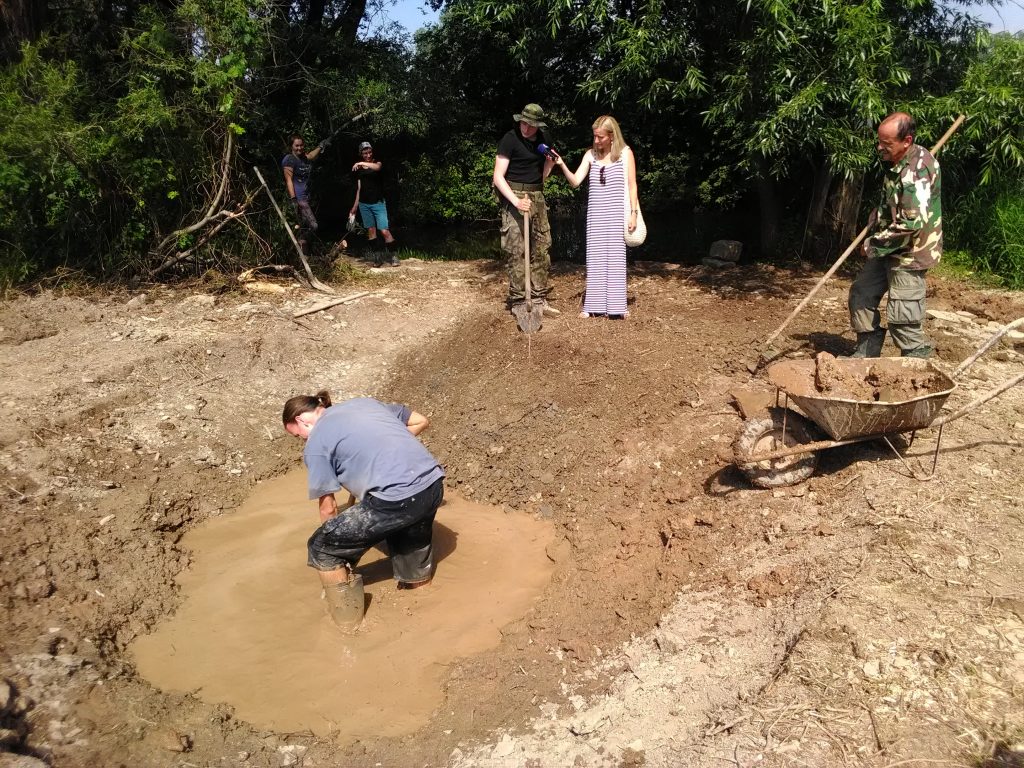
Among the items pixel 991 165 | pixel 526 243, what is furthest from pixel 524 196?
pixel 991 165

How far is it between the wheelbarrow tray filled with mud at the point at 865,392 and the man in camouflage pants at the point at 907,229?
49 cm

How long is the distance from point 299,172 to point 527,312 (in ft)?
13.8

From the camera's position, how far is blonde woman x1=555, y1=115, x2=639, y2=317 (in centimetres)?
646

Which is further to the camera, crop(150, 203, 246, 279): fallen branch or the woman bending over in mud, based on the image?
crop(150, 203, 246, 279): fallen branch

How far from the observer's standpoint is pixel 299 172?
9.17 meters

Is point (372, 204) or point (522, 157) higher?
point (522, 157)

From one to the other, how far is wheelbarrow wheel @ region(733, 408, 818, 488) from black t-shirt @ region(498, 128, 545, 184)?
10.8 feet

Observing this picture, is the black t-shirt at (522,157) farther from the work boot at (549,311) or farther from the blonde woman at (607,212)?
the work boot at (549,311)

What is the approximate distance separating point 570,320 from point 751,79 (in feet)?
9.01

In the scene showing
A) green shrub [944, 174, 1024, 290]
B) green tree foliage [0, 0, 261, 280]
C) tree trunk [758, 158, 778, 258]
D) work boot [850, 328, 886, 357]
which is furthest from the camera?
tree trunk [758, 158, 778, 258]

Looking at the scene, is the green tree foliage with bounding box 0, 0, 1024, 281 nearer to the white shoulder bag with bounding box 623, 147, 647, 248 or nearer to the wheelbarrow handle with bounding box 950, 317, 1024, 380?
the white shoulder bag with bounding box 623, 147, 647, 248

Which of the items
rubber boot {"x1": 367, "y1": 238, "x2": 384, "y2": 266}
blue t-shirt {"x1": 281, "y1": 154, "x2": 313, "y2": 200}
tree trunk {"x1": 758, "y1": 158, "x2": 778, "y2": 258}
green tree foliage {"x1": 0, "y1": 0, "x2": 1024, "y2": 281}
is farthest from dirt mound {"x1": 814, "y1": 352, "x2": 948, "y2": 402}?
rubber boot {"x1": 367, "y1": 238, "x2": 384, "y2": 266}

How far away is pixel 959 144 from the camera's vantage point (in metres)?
7.55

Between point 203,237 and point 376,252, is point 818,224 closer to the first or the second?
point 376,252
